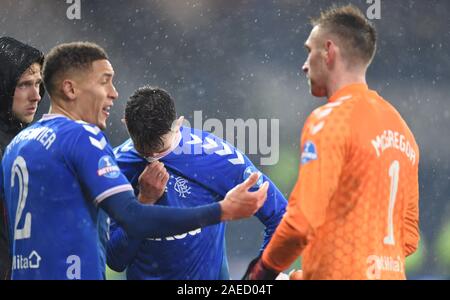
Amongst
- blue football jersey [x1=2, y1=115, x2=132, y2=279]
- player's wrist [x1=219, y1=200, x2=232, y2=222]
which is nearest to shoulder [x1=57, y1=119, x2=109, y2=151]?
blue football jersey [x1=2, y1=115, x2=132, y2=279]

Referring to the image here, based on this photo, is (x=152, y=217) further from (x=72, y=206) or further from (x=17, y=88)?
(x=17, y=88)

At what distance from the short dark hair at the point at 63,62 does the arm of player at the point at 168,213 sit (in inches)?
23.9

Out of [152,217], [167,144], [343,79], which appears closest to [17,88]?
[167,144]

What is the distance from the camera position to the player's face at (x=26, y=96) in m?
4.24

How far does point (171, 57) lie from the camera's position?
9.76 meters

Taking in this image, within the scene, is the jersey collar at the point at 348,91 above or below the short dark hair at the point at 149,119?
below

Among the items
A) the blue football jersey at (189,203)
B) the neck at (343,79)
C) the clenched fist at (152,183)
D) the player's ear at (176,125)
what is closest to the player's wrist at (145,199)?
the clenched fist at (152,183)

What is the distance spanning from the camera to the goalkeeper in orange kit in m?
2.69

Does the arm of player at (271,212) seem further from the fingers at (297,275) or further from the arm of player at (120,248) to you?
the fingers at (297,275)

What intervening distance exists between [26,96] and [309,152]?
211 cm

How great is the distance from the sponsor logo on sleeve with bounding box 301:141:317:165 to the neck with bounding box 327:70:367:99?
1.16 feet

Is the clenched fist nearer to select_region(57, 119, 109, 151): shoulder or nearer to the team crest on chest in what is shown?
the team crest on chest

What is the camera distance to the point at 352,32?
3023mm
